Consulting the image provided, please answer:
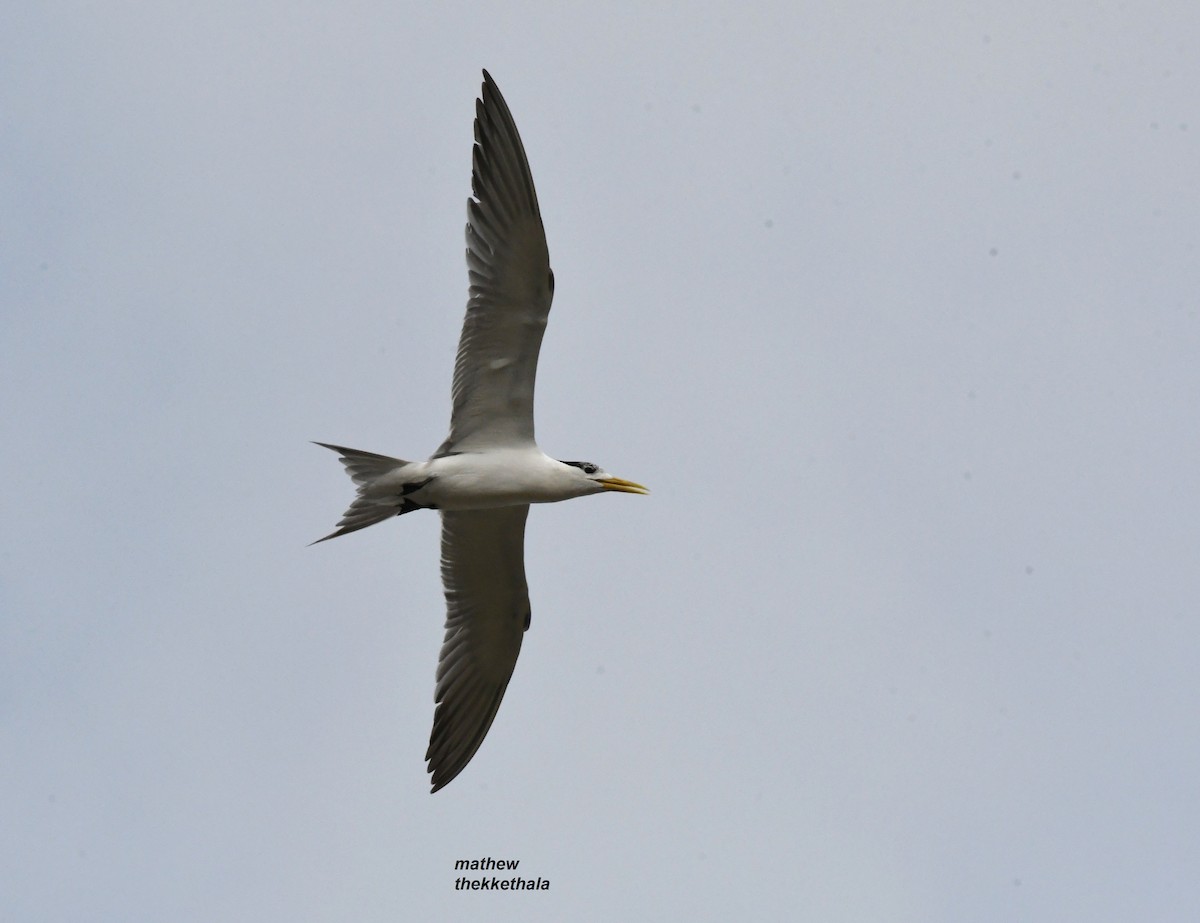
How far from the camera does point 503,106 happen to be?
41.9 ft

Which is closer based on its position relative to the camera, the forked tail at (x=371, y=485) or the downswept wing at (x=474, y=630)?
the forked tail at (x=371, y=485)

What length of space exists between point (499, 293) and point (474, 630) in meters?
3.30

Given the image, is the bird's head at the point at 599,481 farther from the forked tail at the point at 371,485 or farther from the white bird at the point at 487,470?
the forked tail at the point at 371,485

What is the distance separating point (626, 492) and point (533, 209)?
8.17ft

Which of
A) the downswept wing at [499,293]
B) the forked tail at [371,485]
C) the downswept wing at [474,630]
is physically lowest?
the downswept wing at [474,630]

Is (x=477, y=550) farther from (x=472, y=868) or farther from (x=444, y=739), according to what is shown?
(x=472, y=868)

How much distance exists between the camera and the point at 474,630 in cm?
1459

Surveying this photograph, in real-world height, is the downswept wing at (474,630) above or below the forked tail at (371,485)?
below

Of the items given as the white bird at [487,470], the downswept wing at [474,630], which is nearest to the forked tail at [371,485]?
the white bird at [487,470]

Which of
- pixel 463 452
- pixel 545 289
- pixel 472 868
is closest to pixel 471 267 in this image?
pixel 545 289

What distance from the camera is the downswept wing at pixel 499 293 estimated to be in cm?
1272

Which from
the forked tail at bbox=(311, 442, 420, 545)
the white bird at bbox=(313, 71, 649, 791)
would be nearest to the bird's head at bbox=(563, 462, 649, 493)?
the white bird at bbox=(313, 71, 649, 791)

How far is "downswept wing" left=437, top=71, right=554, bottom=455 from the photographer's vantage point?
12719 millimetres

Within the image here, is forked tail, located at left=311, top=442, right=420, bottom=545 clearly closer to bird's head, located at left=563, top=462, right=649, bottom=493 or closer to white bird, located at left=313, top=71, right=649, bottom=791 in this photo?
→ white bird, located at left=313, top=71, right=649, bottom=791
